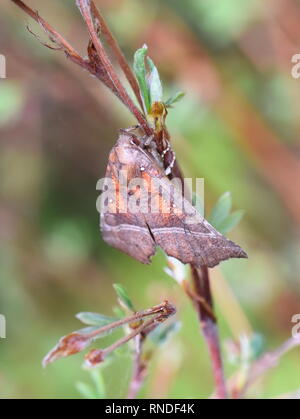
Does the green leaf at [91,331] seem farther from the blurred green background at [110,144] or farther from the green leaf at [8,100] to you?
the blurred green background at [110,144]

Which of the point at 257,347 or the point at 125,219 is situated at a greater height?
the point at 125,219

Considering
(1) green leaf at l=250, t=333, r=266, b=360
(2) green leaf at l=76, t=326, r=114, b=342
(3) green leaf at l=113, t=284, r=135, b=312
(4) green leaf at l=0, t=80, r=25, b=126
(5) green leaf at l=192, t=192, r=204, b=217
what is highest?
(4) green leaf at l=0, t=80, r=25, b=126

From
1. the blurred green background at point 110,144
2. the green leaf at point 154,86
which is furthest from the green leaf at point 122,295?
the blurred green background at point 110,144

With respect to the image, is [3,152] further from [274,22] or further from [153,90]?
[153,90]

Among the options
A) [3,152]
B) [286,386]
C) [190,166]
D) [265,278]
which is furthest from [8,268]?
[286,386]

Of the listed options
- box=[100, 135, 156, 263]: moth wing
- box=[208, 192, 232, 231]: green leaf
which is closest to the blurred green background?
box=[100, 135, 156, 263]: moth wing

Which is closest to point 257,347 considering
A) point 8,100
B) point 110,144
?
point 8,100

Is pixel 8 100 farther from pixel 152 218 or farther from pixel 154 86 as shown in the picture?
pixel 154 86

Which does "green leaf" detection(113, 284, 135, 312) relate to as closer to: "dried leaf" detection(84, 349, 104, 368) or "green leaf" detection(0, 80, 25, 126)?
"dried leaf" detection(84, 349, 104, 368)
